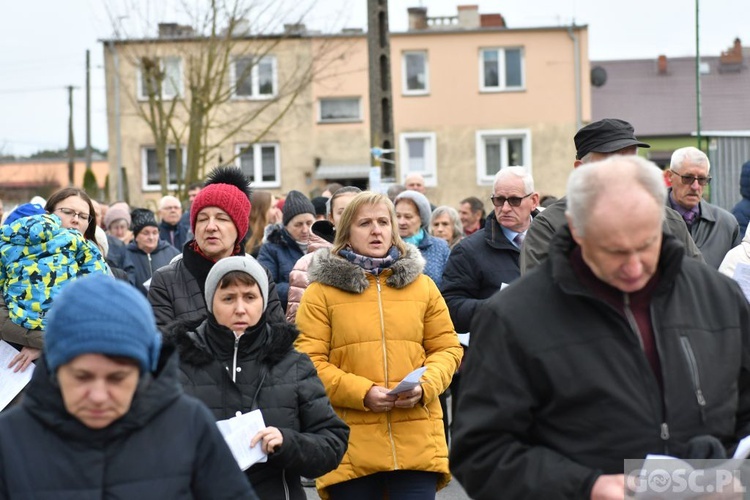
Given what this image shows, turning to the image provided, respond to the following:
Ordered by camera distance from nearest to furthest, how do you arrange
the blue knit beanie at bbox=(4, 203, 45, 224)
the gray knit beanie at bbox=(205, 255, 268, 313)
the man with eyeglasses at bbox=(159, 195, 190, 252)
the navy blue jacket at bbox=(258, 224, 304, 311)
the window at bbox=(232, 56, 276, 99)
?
the gray knit beanie at bbox=(205, 255, 268, 313) → the blue knit beanie at bbox=(4, 203, 45, 224) → the navy blue jacket at bbox=(258, 224, 304, 311) → the man with eyeglasses at bbox=(159, 195, 190, 252) → the window at bbox=(232, 56, 276, 99)

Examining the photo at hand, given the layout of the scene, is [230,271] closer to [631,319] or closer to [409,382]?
[409,382]

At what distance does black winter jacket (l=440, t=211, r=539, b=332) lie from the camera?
23.8 feet

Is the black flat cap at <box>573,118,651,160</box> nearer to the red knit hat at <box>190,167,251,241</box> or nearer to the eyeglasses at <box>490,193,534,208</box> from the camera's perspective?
the eyeglasses at <box>490,193,534,208</box>

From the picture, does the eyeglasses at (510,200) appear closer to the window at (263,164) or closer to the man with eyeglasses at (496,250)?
the man with eyeglasses at (496,250)

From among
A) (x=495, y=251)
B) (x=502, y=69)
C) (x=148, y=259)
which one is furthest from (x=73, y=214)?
(x=502, y=69)

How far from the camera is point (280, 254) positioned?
879cm

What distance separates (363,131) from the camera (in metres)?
40.3

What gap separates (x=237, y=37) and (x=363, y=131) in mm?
12894

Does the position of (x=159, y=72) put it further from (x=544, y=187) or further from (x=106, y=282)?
(x=106, y=282)

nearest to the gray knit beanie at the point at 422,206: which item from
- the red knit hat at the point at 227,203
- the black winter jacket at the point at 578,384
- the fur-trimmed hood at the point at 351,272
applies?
the red knit hat at the point at 227,203

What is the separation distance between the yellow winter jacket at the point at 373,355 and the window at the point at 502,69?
35817 millimetres

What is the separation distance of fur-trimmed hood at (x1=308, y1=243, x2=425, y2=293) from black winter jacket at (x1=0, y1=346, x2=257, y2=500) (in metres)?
2.55

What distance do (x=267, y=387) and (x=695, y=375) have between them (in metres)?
1.98

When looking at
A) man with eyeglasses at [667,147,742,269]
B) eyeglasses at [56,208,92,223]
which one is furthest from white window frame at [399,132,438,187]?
eyeglasses at [56,208,92,223]
